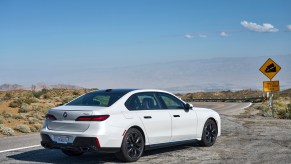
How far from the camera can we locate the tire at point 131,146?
8.98 meters

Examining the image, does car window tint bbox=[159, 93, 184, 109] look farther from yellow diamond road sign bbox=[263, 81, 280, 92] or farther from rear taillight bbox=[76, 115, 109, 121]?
yellow diamond road sign bbox=[263, 81, 280, 92]

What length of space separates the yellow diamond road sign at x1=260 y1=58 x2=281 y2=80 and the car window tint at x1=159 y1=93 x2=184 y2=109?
1501 centimetres

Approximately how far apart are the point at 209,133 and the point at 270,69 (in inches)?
565

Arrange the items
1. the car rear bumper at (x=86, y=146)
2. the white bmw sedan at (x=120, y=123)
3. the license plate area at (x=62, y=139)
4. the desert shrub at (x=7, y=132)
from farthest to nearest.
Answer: the desert shrub at (x=7, y=132) → the license plate area at (x=62, y=139) → the white bmw sedan at (x=120, y=123) → the car rear bumper at (x=86, y=146)

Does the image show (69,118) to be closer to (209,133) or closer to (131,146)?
(131,146)

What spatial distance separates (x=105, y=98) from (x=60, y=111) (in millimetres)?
962

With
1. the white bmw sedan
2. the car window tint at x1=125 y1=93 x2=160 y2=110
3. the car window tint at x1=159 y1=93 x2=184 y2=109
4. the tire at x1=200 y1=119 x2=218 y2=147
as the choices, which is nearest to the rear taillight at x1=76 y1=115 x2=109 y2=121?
the white bmw sedan

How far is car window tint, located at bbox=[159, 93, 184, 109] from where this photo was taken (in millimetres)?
10484

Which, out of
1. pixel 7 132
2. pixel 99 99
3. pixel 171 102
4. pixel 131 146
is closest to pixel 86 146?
pixel 131 146

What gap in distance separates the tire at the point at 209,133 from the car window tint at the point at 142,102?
1774 millimetres

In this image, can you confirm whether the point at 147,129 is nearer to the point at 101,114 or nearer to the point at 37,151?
the point at 101,114

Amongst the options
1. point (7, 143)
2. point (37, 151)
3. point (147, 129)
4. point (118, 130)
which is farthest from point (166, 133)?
point (7, 143)

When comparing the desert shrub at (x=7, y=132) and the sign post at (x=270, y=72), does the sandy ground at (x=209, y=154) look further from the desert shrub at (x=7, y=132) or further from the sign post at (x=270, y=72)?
the sign post at (x=270, y=72)

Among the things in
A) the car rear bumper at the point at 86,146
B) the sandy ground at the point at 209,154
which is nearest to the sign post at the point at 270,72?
the sandy ground at the point at 209,154
